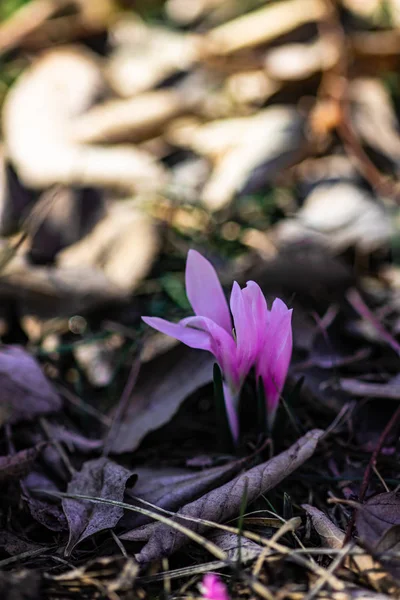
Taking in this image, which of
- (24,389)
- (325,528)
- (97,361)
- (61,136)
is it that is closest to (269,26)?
(61,136)

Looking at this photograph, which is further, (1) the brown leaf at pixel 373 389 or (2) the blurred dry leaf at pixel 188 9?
(2) the blurred dry leaf at pixel 188 9

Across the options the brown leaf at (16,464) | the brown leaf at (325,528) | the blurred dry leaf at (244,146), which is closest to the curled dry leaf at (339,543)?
the brown leaf at (325,528)

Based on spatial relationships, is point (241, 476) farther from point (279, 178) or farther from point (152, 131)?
point (152, 131)

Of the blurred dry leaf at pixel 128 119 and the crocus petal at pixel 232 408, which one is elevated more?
the blurred dry leaf at pixel 128 119

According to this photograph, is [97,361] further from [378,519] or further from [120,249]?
[378,519]

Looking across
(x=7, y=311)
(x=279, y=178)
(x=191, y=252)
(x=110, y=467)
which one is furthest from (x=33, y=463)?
(x=279, y=178)

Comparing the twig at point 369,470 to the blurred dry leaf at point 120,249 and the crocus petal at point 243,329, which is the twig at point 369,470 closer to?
the crocus petal at point 243,329
